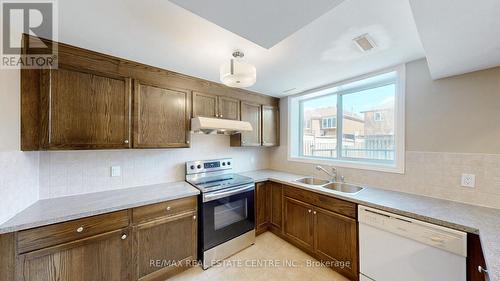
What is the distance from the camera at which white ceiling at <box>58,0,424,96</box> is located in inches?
44.8

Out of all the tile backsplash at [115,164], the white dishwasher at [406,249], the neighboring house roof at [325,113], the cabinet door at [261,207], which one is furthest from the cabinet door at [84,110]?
the neighboring house roof at [325,113]

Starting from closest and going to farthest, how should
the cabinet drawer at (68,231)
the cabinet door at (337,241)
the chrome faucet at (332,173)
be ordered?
1. the cabinet drawer at (68,231)
2. the cabinet door at (337,241)
3. the chrome faucet at (332,173)

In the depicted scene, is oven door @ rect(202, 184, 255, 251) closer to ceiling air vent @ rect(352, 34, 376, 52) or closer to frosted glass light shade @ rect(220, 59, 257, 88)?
frosted glass light shade @ rect(220, 59, 257, 88)

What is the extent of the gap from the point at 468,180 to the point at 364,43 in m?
1.52

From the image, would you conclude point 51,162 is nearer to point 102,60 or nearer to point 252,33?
point 102,60

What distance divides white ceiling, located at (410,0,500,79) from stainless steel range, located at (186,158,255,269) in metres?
2.14

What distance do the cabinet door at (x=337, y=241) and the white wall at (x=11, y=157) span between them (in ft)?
8.74

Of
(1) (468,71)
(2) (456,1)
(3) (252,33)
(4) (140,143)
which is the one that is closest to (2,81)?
(4) (140,143)

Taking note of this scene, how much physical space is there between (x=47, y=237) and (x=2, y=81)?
113cm

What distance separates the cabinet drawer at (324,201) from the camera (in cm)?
183

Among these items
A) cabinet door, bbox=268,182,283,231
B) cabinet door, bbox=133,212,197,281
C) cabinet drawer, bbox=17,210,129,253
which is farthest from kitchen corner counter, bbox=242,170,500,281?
cabinet drawer, bbox=17,210,129,253

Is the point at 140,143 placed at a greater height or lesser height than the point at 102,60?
lesser

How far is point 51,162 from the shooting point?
68.7 inches

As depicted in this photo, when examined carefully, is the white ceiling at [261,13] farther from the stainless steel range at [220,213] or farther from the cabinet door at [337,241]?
the cabinet door at [337,241]
